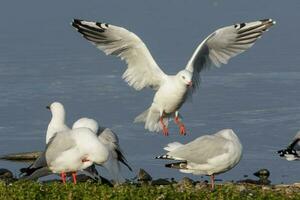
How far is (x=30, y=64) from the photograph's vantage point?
55.8 feet

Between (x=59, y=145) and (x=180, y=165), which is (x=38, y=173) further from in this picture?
(x=180, y=165)

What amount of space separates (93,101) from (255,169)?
3.54 meters

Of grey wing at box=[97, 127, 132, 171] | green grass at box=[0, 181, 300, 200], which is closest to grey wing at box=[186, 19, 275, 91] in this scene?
grey wing at box=[97, 127, 132, 171]

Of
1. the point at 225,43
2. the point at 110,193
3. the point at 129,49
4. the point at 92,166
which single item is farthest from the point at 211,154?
the point at 225,43

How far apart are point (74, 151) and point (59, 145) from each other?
188 millimetres

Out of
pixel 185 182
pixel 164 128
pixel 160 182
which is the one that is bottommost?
pixel 160 182

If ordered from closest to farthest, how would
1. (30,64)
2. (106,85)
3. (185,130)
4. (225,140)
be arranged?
(225,140)
(185,130)
(106,85)
(30,64)

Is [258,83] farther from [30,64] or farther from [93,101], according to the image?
[30,64]

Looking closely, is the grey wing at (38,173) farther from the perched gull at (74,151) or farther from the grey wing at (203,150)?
the grey wing at (203,150)

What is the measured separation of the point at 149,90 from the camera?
53.0 ft

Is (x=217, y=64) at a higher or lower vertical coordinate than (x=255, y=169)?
higher

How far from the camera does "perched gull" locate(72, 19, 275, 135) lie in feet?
43.2

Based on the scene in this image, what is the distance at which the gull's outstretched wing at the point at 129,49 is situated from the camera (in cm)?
1318

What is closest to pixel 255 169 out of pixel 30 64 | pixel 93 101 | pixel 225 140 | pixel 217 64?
pixel 225 140
